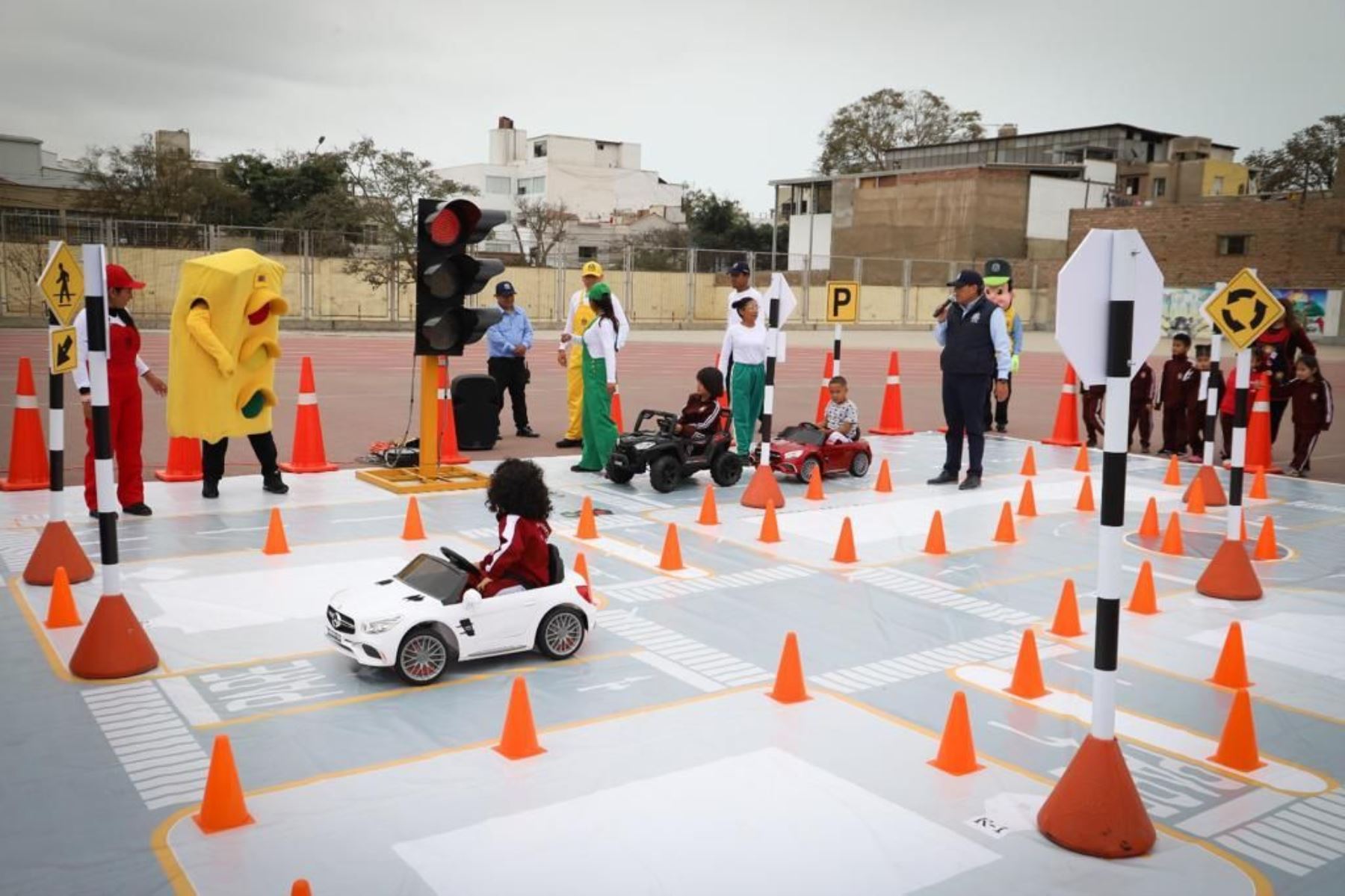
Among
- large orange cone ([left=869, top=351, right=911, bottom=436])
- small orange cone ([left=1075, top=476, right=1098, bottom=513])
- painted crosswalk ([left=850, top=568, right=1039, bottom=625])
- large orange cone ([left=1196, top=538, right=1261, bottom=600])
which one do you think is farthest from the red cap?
large orange cone ([left=869, top=351, right=911, bottom=436])

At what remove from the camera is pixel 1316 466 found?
15.4 meters

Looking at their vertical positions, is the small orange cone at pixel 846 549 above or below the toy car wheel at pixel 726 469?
below

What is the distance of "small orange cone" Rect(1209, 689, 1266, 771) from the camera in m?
5.33

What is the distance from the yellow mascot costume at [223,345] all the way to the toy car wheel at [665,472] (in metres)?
3.80

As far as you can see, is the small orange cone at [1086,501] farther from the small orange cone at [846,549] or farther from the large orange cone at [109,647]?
the large orange cone at [109,647]

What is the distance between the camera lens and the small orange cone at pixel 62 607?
6.96 m

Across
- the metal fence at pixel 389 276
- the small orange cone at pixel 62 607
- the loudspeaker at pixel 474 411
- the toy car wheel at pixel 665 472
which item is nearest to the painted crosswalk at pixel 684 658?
the small orange cone at pixel 62 607

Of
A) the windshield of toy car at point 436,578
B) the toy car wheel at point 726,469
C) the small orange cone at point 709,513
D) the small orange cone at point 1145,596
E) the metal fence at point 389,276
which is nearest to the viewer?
the windshield of toy car at point 436,578

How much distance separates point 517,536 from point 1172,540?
607 centimetres

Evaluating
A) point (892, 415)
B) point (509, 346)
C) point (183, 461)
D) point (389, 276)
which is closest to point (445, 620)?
point (183, 461)

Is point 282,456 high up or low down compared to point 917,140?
down

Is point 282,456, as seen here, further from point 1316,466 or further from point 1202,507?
point 1316,466

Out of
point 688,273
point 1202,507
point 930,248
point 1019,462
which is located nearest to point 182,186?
point 688,273

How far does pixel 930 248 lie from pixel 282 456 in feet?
182
